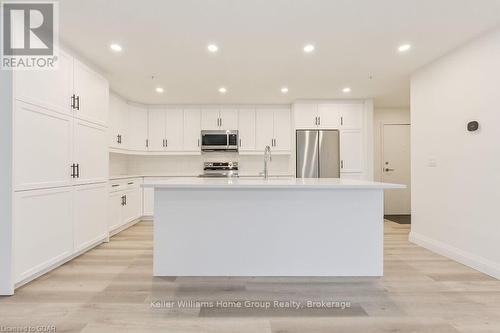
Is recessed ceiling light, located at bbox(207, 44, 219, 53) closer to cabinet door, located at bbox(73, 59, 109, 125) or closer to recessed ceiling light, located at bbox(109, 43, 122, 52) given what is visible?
recessed ceiling light, located at bbox(109, 43, 122, 52)

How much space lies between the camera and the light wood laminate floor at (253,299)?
6.08 feet

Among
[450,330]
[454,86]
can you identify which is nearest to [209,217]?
[450,330]

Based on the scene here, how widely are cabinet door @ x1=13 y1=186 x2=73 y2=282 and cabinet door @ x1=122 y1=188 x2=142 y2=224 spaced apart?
169cm

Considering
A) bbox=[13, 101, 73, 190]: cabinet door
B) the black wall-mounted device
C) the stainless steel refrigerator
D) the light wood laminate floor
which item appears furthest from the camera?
the stainless steel refrigerator

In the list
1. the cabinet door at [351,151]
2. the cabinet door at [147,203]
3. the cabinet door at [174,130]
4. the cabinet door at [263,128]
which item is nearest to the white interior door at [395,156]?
the cabinet door at [351,151]

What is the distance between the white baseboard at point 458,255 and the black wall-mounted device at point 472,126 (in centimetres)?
130

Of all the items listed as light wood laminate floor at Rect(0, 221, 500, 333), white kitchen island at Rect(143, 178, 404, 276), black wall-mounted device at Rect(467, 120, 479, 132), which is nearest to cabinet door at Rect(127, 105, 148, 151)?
light wood laminate floor at Rect(0, 221, 500, 333)

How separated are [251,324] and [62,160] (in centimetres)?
248

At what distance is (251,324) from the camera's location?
6.12ft

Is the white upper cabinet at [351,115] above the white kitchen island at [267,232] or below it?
above

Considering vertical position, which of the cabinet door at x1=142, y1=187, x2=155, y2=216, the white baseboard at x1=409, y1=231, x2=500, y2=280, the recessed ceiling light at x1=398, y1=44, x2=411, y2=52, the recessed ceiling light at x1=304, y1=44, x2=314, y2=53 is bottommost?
the white baseboard at x1=409, y1=231, x2=500, y2=280

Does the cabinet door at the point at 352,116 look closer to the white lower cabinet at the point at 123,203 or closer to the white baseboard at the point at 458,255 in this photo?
the white baseboard at the point at 458,255

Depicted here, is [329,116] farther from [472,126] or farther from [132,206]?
[132,206]

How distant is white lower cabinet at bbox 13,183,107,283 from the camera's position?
235cm
